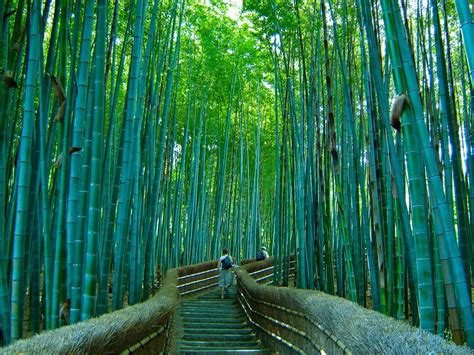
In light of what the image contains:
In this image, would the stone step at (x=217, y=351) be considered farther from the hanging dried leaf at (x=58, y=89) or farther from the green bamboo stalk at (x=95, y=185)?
the hanging dried leaf at (x=58, y=89)

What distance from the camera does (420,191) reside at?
2053mm

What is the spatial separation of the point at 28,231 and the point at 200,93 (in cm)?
742

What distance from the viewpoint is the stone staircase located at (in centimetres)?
433

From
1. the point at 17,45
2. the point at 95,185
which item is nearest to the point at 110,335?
the point at 95,185

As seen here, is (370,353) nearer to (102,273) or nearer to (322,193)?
(102,273)

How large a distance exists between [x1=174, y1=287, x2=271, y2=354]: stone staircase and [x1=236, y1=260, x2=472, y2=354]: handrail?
0.57 feet

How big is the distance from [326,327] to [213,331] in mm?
2790

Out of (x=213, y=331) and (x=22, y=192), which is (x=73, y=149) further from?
(x=213, y=331)

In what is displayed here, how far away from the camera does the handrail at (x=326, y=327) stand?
1.53 metres

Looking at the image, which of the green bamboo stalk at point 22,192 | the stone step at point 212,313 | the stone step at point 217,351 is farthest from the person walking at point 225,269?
the green bamboo stalk at point 22,192

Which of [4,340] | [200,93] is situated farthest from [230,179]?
[4,340]

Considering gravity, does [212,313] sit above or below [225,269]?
below

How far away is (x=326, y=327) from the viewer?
2574mm

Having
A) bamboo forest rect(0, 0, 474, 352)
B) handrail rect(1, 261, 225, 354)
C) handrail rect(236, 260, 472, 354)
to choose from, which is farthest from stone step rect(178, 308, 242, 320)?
handrail rect(1, 261, 225, 354)
